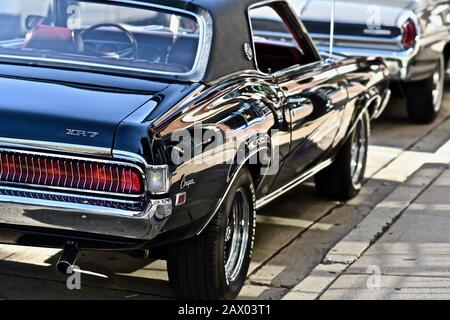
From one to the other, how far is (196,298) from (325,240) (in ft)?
5.72

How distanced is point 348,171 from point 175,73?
2652 millimetres

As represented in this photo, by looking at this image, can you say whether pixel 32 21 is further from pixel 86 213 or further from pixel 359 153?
pixel 359 153

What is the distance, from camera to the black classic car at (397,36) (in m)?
10.4

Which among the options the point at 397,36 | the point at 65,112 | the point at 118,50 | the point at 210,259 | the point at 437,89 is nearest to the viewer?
the point at 65,112

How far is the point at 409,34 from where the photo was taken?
10461mm

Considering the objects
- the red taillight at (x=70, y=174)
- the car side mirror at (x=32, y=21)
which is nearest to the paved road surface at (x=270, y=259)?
the red taillight at (x=70, y=174)

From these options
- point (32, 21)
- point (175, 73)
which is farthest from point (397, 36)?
point (175, 73)

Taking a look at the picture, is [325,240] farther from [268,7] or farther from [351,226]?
[268,7]

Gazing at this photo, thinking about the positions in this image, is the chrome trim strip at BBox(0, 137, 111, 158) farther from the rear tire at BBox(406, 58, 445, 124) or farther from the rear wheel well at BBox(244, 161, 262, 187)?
the rear tire at BBox(406, 58, 445, 124)

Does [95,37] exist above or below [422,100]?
above

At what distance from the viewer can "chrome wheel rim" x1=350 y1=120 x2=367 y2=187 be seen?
326 inches

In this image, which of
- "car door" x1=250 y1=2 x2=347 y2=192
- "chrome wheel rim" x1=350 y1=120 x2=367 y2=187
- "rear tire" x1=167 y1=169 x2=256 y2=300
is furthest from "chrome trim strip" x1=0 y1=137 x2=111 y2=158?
"chrome wheel rim" x1=350 y1=120 x2=367 y2=187
